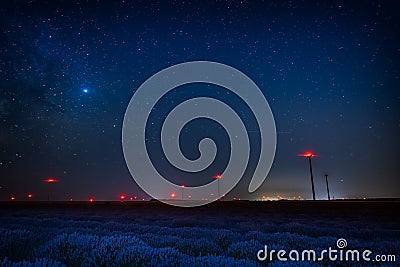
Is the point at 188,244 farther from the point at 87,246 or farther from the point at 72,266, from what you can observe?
the point at 72,266

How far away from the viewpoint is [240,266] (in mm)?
4730

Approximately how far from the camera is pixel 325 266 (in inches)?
207

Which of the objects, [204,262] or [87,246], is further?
[87,246]

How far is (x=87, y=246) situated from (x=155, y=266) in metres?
2.16

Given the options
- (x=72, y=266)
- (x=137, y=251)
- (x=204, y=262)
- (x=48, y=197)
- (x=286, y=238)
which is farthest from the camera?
(x=48, y=197)

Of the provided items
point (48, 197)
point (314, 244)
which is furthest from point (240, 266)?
point (48, 197)

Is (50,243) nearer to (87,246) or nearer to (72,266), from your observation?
(87,246)

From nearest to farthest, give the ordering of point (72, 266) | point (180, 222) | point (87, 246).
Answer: point (72, 266) < point (87, 246) < point (180, 222)

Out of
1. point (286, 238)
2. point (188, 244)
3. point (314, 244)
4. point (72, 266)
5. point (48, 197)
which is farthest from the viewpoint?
point (48, 197)

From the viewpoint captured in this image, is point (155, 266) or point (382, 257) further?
point (382, 257)

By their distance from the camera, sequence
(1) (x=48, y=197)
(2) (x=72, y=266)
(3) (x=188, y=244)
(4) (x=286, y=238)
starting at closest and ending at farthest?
(2) (x=72, y=266) < (3) (x=188, y=244) < (4) (x=286, y=238) < (1) (x=48, y=197)

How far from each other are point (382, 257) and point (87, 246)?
5915 millimetres

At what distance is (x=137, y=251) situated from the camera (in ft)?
18.5

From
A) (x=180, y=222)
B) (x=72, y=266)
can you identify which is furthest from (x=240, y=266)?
(x=180, y=222)
